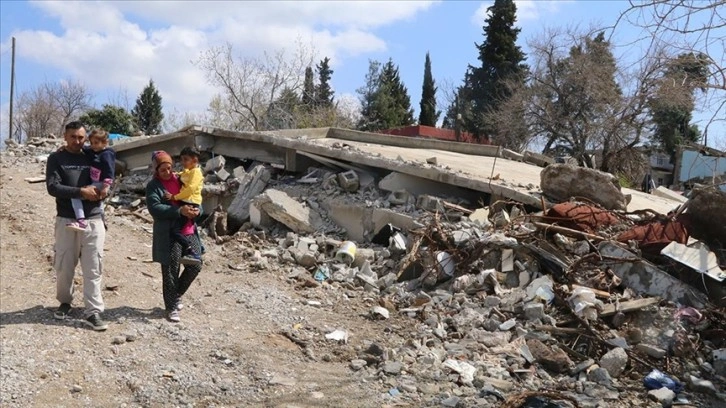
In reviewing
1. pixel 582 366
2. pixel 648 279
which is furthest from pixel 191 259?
pixel 648 279

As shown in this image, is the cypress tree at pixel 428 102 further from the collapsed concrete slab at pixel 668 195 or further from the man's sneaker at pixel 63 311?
the man's sneaker at pixel 63 311

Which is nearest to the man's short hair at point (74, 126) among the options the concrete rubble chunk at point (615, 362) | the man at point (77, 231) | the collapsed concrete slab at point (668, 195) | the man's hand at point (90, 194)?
the man at point (77, 231)

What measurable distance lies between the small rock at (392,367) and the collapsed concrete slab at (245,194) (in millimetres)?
4514

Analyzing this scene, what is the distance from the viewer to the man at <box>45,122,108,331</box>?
443cm

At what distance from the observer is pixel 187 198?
4.75 m

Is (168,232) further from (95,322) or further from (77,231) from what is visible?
(95,322)

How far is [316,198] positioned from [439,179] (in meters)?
1.71

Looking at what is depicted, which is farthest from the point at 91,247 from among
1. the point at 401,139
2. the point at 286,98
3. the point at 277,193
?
the point at 286,98

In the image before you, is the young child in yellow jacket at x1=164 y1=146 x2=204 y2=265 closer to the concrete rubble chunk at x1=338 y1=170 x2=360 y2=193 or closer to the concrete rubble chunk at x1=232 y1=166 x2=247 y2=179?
the concrete rubble chunk at x1=338 y1=170 x2=360 y2=193

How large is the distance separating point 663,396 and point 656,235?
230 centimetres

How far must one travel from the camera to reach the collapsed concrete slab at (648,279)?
5301 millimetres

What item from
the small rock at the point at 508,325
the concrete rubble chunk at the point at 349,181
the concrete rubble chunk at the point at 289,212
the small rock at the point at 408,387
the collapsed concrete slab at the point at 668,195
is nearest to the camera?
the small rock at the point at 408,387

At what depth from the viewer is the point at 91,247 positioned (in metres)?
4.49

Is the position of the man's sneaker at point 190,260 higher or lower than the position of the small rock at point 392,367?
higher
